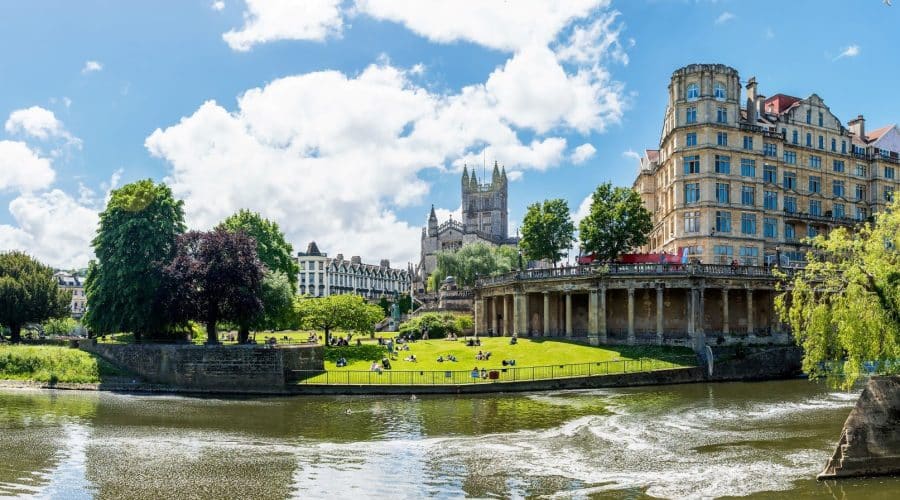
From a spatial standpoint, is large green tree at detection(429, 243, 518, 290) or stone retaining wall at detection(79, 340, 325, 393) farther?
large green tree at detection(429, 243, 518, 290)

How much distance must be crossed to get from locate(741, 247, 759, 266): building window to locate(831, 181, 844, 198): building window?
55.1ft

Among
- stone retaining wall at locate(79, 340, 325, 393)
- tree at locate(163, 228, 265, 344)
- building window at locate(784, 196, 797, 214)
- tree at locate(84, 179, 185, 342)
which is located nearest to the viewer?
stone retaining wall at locate(79, 340, 325, 393)

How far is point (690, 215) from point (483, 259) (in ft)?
181

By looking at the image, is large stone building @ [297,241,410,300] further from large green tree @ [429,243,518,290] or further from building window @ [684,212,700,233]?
building window @ [684,212,700,233]

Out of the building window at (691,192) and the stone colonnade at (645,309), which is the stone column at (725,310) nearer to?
the stone colonnade at (645,309)

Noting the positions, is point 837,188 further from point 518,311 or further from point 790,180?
point 518,311

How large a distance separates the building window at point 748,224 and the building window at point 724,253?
2.86 meters

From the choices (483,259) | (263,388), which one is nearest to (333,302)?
(263,388)

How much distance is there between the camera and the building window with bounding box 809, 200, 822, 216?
83.8 m

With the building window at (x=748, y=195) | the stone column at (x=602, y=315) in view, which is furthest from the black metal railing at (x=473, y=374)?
the building window at (x=748, y=195)

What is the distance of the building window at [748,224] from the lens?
7625cm

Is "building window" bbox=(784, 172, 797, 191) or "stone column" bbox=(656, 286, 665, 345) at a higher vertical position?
"building window" bbox=(784, 172, 797, 191)

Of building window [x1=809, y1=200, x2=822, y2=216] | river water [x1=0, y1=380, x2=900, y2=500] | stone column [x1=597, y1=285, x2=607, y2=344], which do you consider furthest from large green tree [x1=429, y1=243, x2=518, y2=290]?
river water [x1=0, y1=380, x2=900, y2=500]

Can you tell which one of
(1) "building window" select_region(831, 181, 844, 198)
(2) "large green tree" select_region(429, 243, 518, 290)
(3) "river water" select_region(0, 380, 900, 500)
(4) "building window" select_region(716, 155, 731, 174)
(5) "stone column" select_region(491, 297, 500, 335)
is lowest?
(3) "river water" select_region(0, 380, 900, 500)
